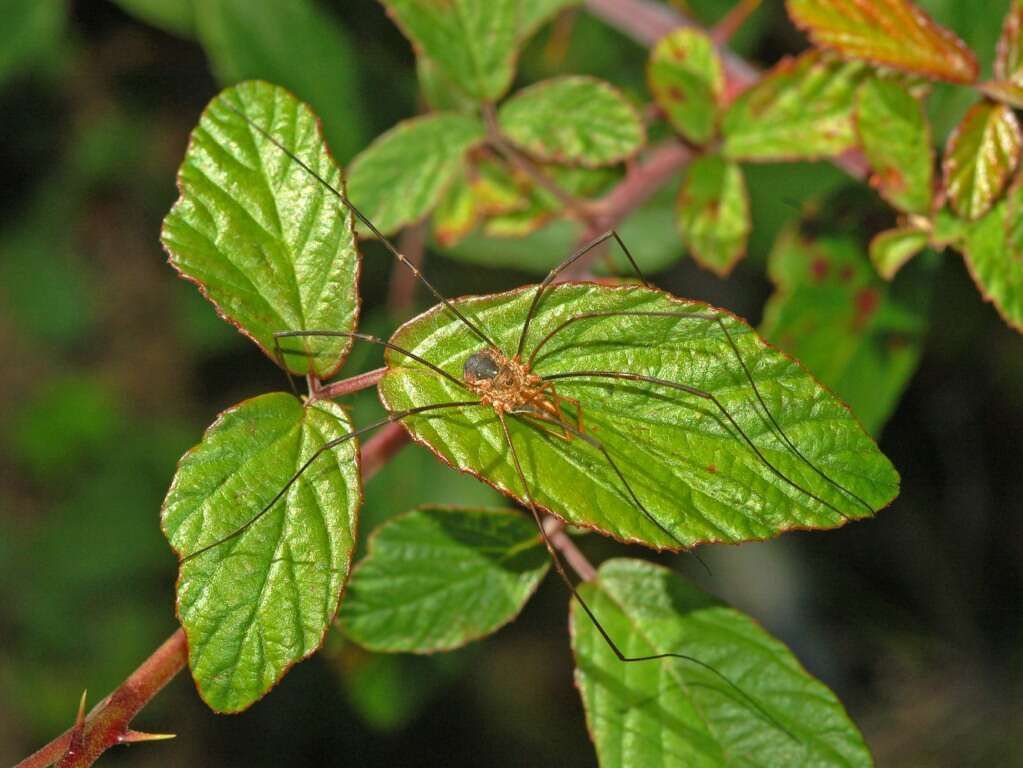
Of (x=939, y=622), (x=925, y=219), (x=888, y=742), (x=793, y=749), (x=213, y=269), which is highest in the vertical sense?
(x=213, y=269)

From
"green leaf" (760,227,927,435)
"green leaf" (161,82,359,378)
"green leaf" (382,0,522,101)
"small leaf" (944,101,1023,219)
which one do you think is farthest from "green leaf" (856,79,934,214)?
"green leaf" (161,82,359,378)

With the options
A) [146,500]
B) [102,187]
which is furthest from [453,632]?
[102,187]

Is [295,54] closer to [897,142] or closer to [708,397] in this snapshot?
[897,142]

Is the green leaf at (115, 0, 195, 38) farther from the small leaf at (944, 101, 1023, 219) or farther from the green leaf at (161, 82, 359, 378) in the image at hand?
the small leaf at (944, 101, 1023, 219)

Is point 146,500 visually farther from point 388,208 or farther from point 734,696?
point 734,696

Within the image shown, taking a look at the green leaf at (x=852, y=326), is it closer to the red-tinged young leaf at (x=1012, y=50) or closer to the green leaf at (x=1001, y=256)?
the green leaf at (x=1001, y=256)

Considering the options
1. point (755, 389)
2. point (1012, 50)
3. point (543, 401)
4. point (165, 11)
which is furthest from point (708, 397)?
point (165, 11)
